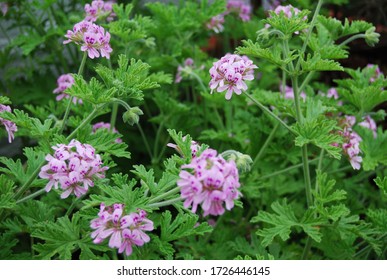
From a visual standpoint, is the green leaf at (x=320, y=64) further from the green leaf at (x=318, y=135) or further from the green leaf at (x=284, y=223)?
the green leaf at (x=284, y=223)

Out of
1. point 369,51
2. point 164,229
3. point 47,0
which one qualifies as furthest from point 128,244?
point 369,51

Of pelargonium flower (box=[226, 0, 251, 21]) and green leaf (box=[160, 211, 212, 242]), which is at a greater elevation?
pelargonium flower (box=[226, 0, 251, 21])

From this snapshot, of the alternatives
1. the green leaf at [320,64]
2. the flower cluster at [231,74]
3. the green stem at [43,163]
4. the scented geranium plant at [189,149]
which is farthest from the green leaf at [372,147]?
the green stem at [43,163]

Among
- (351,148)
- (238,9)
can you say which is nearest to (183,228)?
(351,148)

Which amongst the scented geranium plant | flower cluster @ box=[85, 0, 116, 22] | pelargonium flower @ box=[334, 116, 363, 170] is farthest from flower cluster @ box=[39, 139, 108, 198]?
pelargonium flower @ box=[334, 116, 363, 170]

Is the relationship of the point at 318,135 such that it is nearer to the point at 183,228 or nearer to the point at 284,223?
the point at 284,223

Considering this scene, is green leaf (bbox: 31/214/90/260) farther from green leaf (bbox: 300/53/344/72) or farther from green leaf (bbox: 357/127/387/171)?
green leaf (bbox: 357/127/387/171)

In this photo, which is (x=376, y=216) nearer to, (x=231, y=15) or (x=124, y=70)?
(x=124, y=70)
